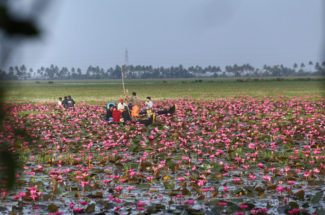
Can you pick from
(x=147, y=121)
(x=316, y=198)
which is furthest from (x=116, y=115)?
(x=316, y=198)

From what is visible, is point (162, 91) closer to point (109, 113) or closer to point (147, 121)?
point (109, 113)

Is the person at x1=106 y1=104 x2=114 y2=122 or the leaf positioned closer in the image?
the leaf

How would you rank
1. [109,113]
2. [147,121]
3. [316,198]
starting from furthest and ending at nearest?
[109,113], [147,121], [316,198]

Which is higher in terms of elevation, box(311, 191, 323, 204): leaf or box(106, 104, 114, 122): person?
box(106, 104, 114, 122): person

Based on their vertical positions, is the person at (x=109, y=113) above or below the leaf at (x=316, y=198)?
above

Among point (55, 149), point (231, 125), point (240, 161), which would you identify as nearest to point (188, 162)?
point (240, 161)

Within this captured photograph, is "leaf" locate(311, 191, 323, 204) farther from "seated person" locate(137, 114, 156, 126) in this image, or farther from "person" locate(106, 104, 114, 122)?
"person" locate(106, 104, 114, 122)

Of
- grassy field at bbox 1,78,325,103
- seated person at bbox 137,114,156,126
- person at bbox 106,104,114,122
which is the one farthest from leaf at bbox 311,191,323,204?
person at bbox 106,104,114,122

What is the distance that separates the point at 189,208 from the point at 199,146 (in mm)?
5223

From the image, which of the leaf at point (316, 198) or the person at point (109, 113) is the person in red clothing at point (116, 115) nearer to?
the person at point (109, 113)

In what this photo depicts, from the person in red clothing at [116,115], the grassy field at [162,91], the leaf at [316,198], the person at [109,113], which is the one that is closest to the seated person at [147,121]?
the person in red clothing at [116,115]

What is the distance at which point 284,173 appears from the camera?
7.76m

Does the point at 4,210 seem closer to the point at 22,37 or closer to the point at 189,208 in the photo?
the point at 189,208

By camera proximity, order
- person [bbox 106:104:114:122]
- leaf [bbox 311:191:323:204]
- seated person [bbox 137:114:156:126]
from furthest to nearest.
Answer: person [bbox 106:104:114:122] → seated person [bbox 137:114:156:126] → leaf [bbox 311:191:323:204]
